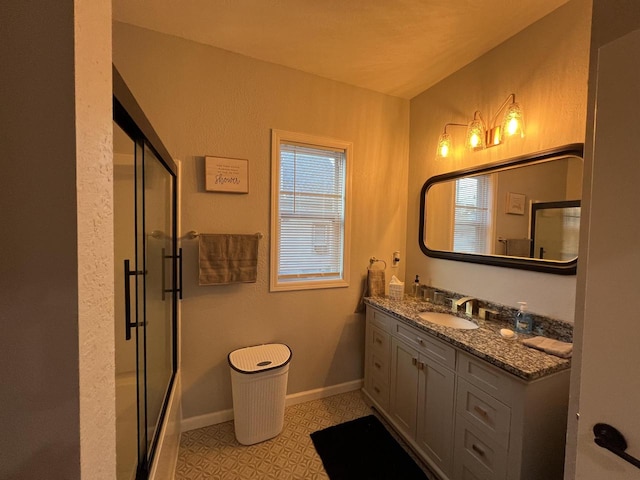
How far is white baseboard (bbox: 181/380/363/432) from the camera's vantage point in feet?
6.51

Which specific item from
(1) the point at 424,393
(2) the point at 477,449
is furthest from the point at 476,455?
(1) the point at 424,393

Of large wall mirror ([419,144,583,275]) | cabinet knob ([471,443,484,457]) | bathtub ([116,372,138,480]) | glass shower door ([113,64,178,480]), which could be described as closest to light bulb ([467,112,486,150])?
large wall mirror ([419,144,583,275])

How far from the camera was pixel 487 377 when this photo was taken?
131cm

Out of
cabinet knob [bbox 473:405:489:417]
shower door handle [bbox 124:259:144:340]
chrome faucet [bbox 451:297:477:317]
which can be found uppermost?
shower door handle [bbox 124:259:144:340]

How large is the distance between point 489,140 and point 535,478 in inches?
73.3

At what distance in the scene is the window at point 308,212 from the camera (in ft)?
7.13

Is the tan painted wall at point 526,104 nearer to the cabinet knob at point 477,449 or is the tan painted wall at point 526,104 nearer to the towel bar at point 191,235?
the cabinet knob at point 477,449

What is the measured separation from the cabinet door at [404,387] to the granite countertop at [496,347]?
225 millimetres

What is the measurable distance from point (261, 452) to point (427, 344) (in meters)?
1.30

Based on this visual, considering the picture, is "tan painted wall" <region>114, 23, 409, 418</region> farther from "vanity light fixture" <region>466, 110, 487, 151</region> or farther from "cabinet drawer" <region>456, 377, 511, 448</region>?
"cabinet drawer" <region>456, 377, 511, 448</region>

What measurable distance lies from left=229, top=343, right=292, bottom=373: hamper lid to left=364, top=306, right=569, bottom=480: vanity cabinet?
0.80 metres

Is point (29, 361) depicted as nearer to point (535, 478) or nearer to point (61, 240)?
point (61, 240)

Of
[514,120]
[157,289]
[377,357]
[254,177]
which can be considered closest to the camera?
[157,289]

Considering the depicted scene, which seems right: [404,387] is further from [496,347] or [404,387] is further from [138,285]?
[138,285]
